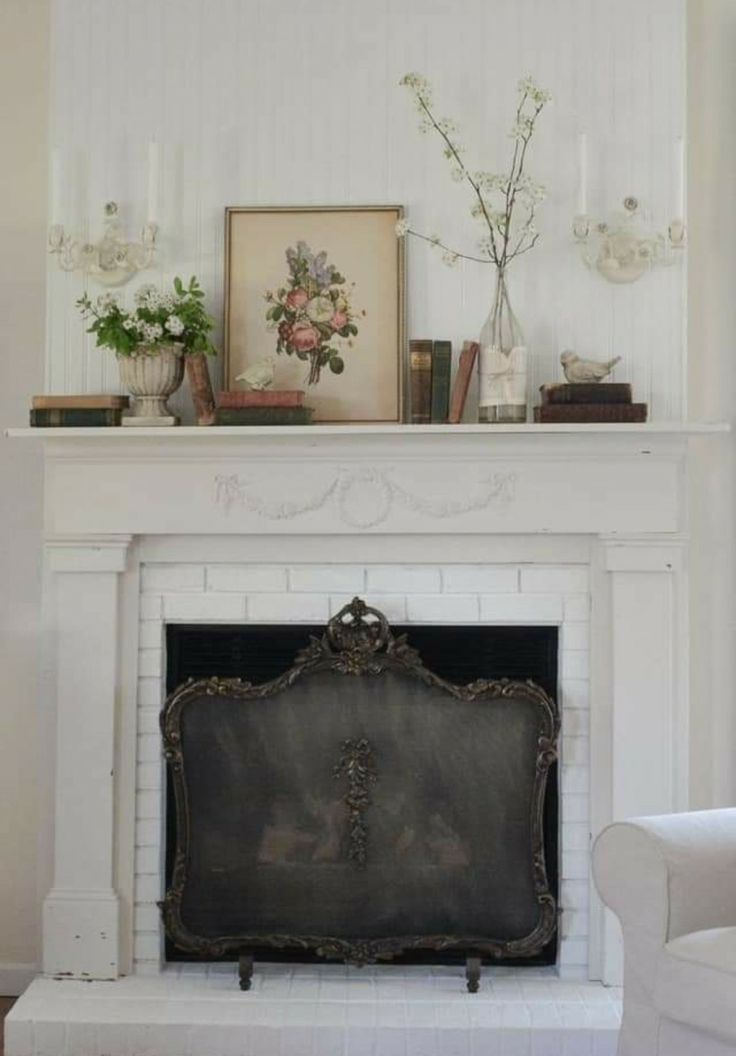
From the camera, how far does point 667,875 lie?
2297mm

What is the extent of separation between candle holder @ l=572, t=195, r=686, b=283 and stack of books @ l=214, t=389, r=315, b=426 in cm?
75

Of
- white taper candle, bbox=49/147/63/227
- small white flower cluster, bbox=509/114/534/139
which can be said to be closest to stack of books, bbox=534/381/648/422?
small white flower cluster, bbox=509/114/534/139

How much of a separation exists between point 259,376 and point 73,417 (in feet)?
1.41

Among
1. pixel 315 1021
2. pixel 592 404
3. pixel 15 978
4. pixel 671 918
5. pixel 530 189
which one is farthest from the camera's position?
pixel 15 978

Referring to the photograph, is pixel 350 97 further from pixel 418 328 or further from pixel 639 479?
pixel 639 479

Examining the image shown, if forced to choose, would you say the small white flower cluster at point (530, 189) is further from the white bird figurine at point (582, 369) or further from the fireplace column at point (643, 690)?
the fireplace column at point (643, 690)

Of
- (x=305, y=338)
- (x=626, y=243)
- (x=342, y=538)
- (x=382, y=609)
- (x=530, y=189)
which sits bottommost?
(x=382, y=609)

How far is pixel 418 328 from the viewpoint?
3.20m

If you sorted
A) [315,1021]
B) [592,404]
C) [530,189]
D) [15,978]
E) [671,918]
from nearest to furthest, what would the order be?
[671,918] < [315,1021] < [592,404] < [530,189] < [15,978]

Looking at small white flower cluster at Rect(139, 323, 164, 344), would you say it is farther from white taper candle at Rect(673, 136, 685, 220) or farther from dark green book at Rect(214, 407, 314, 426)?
white taper candle at Rect(673, 136, 685, 220)

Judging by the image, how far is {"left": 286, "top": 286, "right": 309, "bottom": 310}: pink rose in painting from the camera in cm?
315

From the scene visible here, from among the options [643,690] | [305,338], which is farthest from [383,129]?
[643,690]

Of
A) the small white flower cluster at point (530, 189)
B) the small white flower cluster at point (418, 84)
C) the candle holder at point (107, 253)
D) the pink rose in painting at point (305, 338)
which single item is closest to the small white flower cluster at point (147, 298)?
the candle holder at point (107, 253)

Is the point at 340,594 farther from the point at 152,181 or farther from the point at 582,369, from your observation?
the point at 152,181
